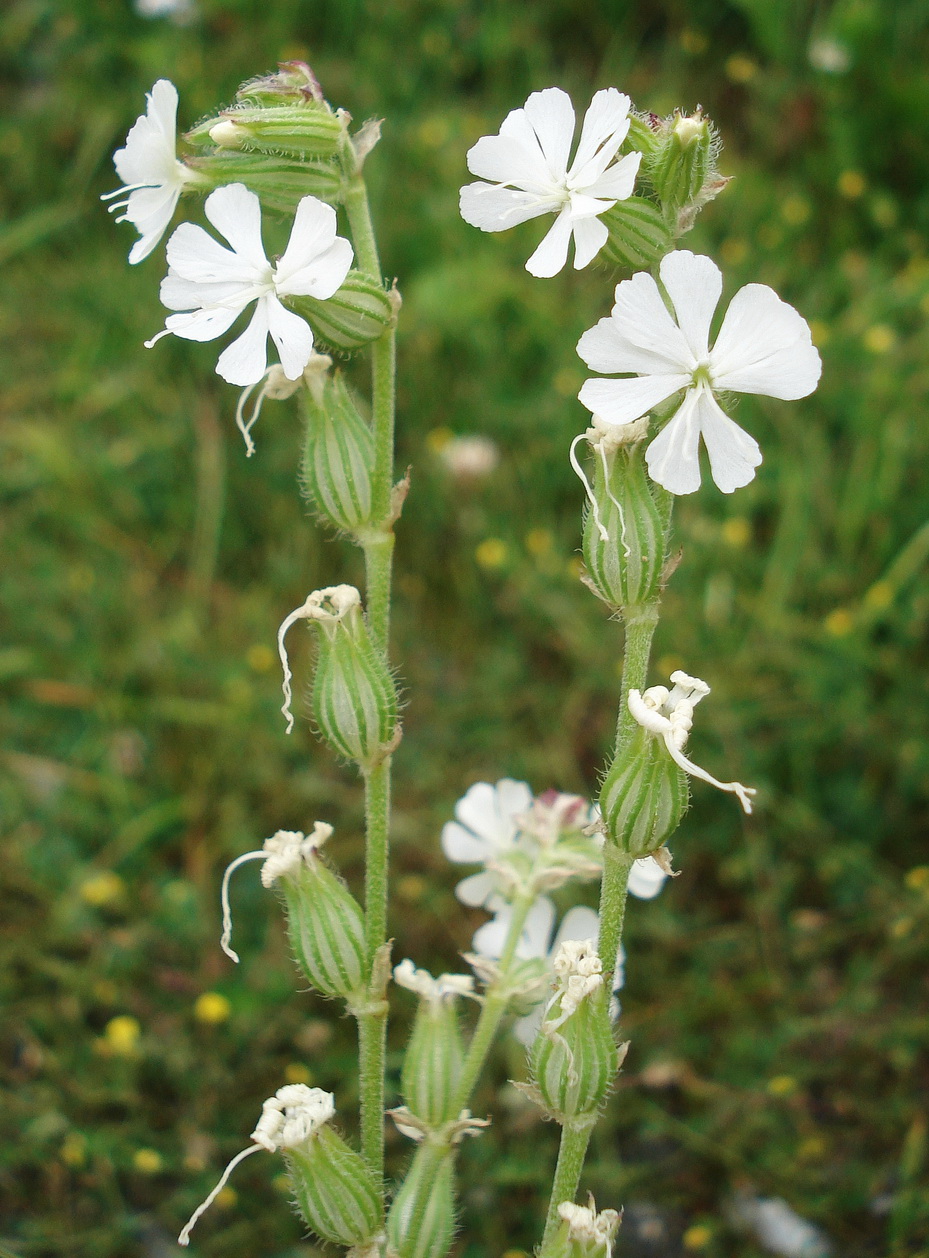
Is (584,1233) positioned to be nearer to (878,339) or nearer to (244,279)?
(244,279)

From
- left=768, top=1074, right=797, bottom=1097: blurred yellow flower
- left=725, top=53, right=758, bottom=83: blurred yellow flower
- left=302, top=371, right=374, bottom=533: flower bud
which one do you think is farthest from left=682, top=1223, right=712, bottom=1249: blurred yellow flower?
left=725, top=53, right=758, bottom=83: blurred yellow flower

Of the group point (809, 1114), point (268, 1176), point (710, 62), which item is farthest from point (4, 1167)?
point (710, 62)

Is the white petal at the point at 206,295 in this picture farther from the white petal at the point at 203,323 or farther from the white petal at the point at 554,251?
the white petal at the point at 554,251

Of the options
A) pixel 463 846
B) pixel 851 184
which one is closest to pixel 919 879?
pixel 463 846

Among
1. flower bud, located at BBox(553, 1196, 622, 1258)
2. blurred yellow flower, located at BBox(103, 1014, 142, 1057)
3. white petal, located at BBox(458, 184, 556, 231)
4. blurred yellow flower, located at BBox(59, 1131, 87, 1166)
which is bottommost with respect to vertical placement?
blurred yellow flower, located at BBox(59, 1131, 87, 1166)

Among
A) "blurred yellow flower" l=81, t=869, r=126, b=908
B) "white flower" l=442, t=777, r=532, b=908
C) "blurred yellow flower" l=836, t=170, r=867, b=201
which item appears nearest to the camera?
"white flower" l=442, t=777, r=532, b=908

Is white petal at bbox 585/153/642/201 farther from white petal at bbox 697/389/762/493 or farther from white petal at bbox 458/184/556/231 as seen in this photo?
white petal at bbox 697/389/762/493
